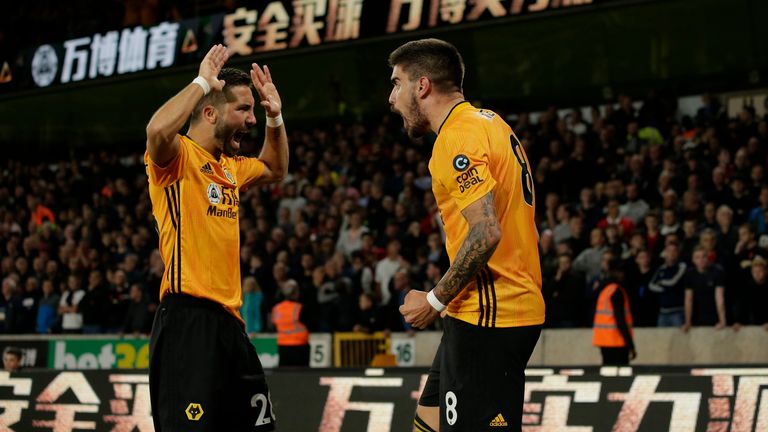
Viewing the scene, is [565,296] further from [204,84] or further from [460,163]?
[460,163]

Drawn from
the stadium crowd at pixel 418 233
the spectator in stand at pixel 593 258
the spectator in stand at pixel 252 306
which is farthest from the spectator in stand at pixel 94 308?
the spectator in stand at pixel 593 258

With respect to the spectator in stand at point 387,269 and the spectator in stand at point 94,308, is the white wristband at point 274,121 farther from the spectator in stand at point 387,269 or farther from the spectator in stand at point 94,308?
the spectator in stand at point 94,308

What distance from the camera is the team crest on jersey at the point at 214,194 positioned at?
5.53m

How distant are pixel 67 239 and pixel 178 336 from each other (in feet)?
60.6

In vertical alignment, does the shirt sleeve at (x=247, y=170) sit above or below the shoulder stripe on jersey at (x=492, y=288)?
above

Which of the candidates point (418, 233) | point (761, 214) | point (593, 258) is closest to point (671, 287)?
point (593, 258)

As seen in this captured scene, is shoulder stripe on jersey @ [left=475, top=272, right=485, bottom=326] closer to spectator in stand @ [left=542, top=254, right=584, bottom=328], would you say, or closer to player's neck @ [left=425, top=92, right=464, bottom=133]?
player's neck @ [left=425, top=92, right=464, bottom=133]

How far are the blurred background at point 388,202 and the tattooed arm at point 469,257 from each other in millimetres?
4267

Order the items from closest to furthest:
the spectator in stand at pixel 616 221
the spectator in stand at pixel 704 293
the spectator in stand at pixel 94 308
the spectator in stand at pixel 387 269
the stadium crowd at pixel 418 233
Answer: the spectator in stand at pixel 704 293, the stadium crowd at pixel 418 233, the spectator in stand at pixel 616 221, the spectator in stand at pixel 387 269, the spectator in stand at pixel 94 308

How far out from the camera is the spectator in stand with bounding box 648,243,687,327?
561 inches

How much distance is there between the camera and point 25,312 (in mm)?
20953

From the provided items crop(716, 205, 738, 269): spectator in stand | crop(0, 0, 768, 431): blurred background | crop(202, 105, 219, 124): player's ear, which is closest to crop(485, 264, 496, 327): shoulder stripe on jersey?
crop(202, 105, 219, 124): player's ear

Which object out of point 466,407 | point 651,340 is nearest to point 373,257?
point 651,340

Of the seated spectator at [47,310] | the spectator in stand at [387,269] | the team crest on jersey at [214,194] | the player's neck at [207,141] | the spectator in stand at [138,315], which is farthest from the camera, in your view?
the seated spectator at [47,310]
